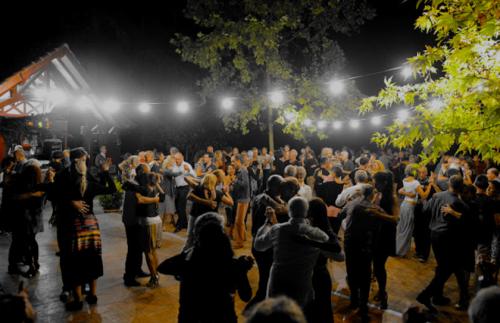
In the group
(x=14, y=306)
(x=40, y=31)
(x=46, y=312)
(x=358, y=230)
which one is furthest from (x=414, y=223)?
(x=40, y=31)

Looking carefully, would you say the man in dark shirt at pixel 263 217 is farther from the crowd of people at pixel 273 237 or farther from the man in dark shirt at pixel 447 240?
the man in dark shirt at pixel 447 240

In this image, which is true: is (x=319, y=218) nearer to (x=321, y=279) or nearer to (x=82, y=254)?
(x=321, y=279)

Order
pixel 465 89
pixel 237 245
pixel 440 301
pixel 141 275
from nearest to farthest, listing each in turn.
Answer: pixel 465 89
pixel 440 301
pixel 141 275
pixel 237 245

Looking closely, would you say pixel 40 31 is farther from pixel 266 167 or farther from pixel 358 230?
pixel 358 230

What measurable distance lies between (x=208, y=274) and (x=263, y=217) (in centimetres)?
232

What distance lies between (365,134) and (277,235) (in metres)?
26.7

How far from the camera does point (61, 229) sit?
511 cm

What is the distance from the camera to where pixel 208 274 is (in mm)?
2939

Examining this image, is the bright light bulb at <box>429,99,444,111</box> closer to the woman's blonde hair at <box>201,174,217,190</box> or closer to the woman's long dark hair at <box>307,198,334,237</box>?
the woman's long dark hair at <box>307,198,334,237</box>

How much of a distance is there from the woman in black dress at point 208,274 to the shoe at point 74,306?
111 inches

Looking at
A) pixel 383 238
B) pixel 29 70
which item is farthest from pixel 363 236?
pixel 29 70

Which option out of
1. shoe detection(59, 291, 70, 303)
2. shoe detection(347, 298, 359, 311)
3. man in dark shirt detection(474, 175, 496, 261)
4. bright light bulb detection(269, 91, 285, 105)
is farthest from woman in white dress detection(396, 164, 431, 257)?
bright light bulb detection(269, 91, 285, 105)

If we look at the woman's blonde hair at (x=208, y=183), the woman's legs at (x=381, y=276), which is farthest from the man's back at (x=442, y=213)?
the woman's blonde hair at (x=208, y=183)

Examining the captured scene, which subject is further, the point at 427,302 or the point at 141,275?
the point at 141,275
